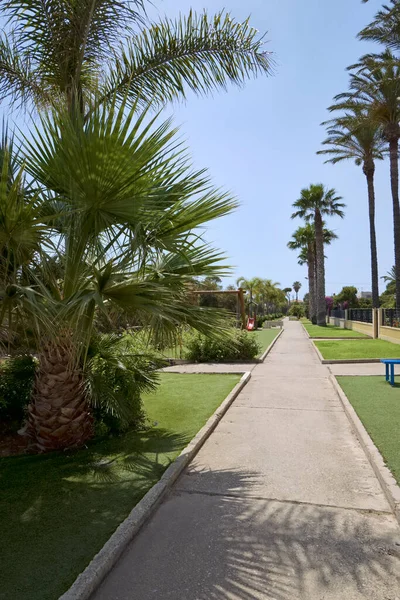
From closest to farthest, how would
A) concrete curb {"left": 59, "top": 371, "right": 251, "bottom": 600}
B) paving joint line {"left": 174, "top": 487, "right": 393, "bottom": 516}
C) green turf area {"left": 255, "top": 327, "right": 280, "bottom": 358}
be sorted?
concrete curb {"left": 59, "top": 371, "right": 251, "bottom": 600}
paving joint line {"left": 174, "top": 487, "right": 393, "bottom": 516}
green turf area {"left": 255, "top": 327, "right": 280, "bottom": 358}

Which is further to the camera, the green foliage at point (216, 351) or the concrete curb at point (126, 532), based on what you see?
the green foliage at point (216, 351)

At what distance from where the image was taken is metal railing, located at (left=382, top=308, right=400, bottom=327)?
19597mm

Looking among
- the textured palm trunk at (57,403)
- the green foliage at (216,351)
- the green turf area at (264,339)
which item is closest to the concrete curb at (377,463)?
the textured palm trunk at (57,403)

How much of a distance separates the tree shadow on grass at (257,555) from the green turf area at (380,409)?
1.15m

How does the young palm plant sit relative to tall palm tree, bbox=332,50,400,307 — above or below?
below

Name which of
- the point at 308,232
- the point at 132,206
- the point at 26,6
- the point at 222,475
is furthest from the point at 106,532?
the point at 308,232

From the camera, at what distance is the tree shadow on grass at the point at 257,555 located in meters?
2.73

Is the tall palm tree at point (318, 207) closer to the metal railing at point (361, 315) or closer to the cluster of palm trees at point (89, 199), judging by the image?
the metal railing at point (361, 315)

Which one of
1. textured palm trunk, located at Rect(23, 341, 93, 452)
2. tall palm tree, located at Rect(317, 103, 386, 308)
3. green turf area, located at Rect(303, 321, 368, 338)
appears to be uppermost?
tall palm tree, located at Rect(317, 103, 386, 308)

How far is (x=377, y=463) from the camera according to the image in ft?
15.6

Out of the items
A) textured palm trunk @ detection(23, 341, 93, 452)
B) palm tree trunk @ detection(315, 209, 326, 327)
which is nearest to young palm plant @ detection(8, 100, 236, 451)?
textured palm trunk @ detection(23, 341, 93, 452)

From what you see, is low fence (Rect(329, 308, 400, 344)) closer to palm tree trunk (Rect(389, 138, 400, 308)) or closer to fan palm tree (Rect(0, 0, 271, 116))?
palm tree trunk (Rect(389, 138, 400, 308))

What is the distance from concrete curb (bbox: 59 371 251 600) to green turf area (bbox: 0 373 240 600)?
8cm

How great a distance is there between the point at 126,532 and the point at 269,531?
1.08 metres
